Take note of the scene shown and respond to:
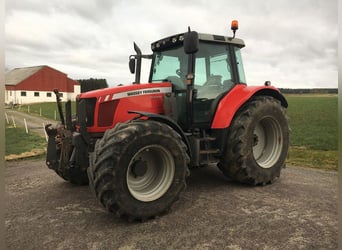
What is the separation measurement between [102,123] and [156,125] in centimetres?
98

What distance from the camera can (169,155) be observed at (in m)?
4.00

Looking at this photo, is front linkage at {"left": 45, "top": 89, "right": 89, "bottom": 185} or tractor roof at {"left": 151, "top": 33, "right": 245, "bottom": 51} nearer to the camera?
front linkage at {"left": 45, "top": 89, "right": 89, "bottom": 185}

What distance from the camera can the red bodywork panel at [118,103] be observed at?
4.41 meters

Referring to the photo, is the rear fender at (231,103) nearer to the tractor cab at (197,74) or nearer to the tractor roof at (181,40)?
the tractor cab at (197,74)

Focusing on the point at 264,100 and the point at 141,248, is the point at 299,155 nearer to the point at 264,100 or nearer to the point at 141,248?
the point at 264,100

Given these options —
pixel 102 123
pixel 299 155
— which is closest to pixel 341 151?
pixel 102 123

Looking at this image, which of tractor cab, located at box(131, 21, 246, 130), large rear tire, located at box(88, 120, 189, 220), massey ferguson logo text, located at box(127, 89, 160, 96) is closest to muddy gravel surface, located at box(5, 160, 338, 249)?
large rear tire, located at box(88, 120, 189, 220)

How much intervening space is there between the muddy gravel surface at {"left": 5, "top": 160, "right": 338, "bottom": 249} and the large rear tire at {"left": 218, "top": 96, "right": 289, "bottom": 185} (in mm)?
255

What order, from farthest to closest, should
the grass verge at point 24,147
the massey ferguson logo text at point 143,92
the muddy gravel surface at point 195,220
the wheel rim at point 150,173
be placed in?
1. the grass verge at point 24,147
2. the massey ferguson logo text at point 143,92
3. the wheel rim at point 150,173
4. the muddy gravel surface at point 195,220

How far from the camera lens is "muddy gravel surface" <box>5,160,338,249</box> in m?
3.19

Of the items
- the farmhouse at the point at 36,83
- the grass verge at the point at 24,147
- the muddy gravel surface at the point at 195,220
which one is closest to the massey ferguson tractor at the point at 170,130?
the muddy gravel surface at the point at 195,220

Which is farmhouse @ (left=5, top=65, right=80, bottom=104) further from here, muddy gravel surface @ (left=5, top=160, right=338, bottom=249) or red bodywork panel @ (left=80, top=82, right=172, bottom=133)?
muddy gravel surface @ (left=5, top=160, right=338, bottom=249)

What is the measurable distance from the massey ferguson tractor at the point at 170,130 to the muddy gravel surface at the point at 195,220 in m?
0.30

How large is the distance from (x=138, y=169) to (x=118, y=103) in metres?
1.10
